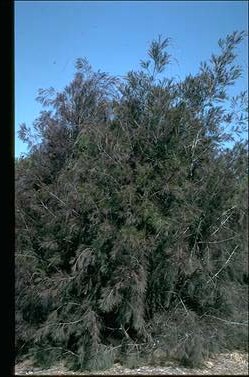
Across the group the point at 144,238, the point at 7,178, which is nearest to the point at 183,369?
the point at 144,238

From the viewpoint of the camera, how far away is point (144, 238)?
9594 millimetres

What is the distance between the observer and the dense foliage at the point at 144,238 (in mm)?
9477

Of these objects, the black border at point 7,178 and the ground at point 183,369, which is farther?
the ground at point 183,369

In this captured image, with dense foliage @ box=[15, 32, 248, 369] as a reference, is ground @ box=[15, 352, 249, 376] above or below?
below

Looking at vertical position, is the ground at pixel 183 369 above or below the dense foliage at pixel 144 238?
below

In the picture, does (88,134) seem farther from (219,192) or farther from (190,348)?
(190,348)

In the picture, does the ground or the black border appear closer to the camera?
the black border

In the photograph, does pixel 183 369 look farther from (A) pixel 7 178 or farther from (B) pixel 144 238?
(A) pixel 7 178

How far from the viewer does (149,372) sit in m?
8.74

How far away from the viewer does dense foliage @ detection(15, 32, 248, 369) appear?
373 inches

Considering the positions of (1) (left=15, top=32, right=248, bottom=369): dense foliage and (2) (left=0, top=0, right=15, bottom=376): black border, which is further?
(1) (left=15, top=32, right=248, bottom=369): dense foliage

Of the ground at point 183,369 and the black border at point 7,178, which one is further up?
the black border at point 7,178

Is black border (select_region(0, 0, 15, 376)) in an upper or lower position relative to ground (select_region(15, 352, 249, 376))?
upper

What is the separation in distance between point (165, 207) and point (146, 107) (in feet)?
Result: 6.70
